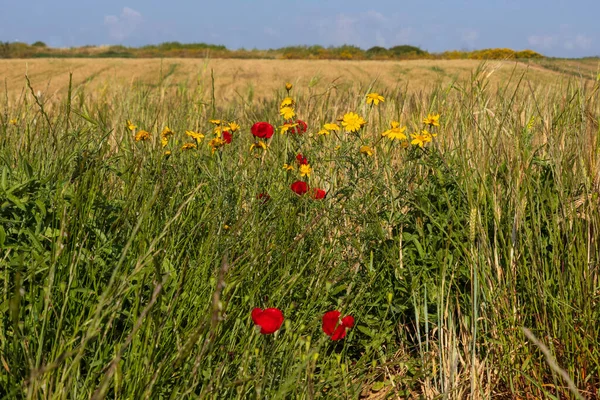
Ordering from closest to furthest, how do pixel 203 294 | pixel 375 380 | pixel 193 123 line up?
pixel 203 294 → pixel 375 380 → pixel 193 123

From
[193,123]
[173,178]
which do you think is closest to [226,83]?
[193,123]

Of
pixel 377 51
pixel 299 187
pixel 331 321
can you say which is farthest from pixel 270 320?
pixel 377 51

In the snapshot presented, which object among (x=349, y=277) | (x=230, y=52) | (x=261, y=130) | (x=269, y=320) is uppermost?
(x=230, y=52)

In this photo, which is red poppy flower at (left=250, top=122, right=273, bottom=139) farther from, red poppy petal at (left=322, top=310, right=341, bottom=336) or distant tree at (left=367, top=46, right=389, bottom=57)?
distant tree at (left=367, top=46, right=389, bottom=57)

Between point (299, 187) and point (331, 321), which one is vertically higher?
point (299, 187)

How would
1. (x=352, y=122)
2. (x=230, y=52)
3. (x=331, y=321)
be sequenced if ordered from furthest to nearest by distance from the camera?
A: (x=230, y=52) < (x=352, y=122) < (x=331, y=321)

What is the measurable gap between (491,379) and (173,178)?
1.35 metres

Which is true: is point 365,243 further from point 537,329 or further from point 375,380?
point 537,329

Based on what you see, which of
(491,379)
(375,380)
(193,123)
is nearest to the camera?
(491,379)

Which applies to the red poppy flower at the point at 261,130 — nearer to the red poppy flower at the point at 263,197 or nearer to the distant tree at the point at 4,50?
the red poppy flower at the point at 263,197

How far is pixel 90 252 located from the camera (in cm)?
165

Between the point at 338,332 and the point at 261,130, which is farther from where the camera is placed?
the point at 261,130

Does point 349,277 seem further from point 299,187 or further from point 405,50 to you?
point 405,50

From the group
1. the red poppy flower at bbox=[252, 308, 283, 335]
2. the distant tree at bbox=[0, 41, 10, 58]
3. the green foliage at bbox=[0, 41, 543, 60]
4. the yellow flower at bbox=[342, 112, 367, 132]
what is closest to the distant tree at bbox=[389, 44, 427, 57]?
the green foliage at bbox=[0, 41, 543, 60]
